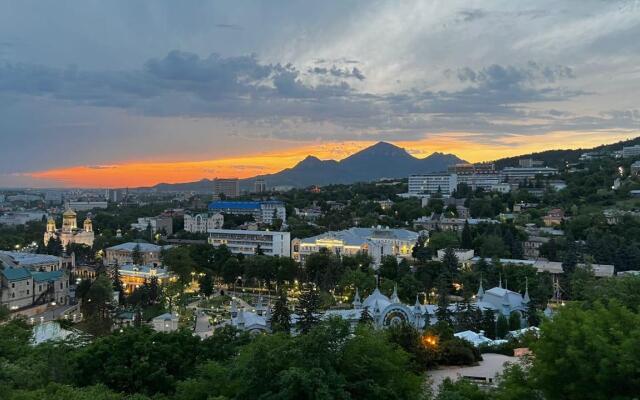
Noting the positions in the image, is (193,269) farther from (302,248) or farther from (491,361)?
(491,361)

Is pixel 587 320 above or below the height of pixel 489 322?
above

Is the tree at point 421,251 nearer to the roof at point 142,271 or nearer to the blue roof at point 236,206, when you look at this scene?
the roof at point 142,271

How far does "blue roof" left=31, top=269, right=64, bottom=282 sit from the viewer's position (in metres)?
32.6

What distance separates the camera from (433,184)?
3201 inches

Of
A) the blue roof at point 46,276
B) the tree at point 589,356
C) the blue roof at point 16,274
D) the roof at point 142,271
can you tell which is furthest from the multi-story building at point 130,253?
the tree at point 589,356

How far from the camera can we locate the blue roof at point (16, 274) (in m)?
30.4

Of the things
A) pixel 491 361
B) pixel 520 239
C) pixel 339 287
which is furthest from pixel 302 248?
pixel 491 361

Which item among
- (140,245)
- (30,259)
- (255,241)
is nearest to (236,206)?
(255,241)

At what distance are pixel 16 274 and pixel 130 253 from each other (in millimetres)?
14360

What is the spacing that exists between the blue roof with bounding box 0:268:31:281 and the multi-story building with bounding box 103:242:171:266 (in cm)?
1089

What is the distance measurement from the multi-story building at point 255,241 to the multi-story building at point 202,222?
30.7 ft

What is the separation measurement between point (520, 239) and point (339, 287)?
18.3 metres

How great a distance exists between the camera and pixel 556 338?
365 inches

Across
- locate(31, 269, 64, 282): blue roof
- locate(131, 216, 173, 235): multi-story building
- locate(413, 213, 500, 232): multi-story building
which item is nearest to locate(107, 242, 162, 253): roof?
locate(31, 269, 64, 282): blue roof
